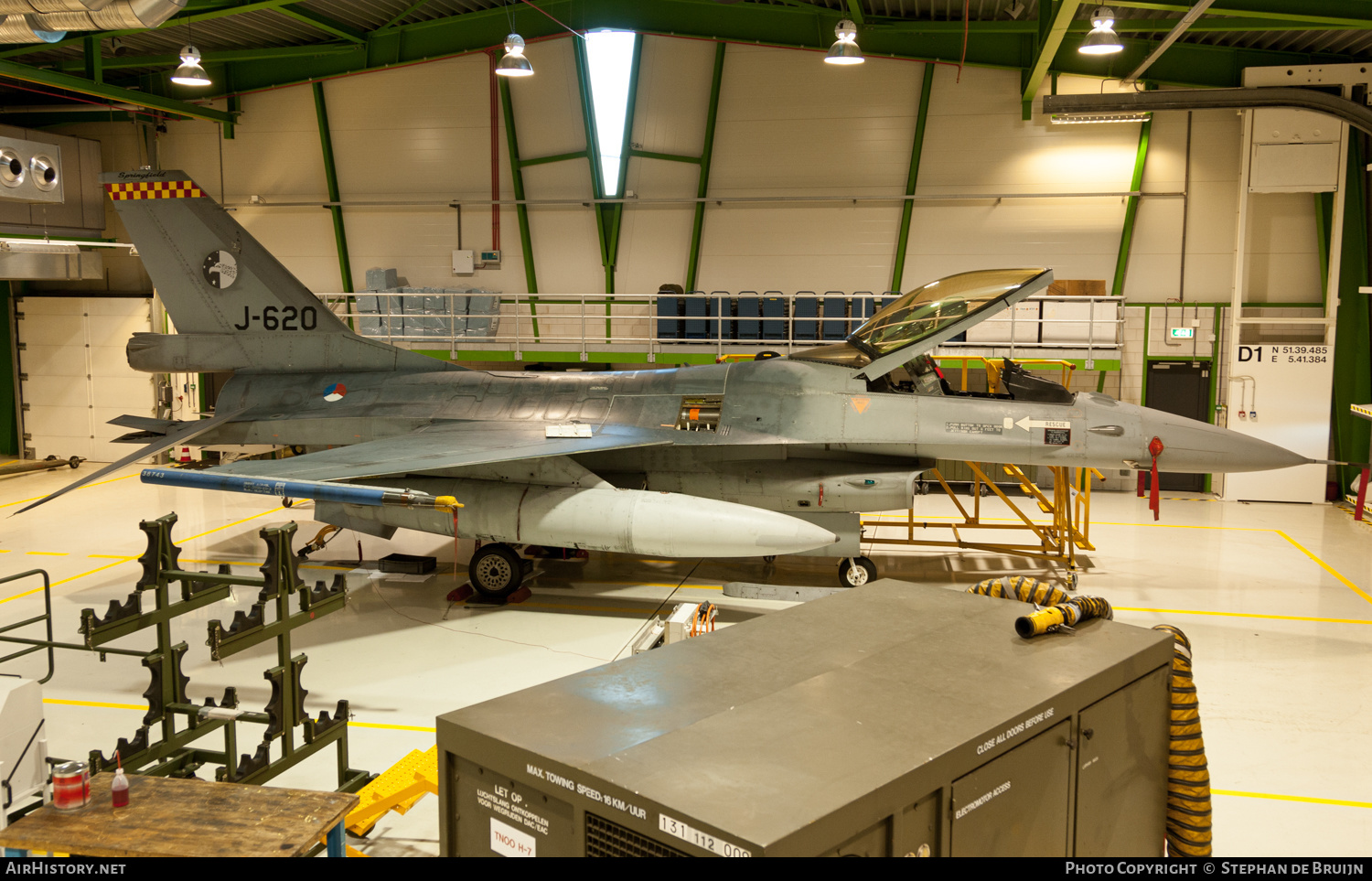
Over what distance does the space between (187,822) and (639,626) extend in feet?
17.7

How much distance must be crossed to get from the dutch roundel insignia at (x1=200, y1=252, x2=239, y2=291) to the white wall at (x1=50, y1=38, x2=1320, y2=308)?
8578 millimetres

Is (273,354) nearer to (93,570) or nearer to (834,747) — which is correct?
(93,570)

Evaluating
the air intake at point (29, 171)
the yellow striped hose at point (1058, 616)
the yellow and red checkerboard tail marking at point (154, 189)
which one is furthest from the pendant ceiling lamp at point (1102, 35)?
the air intake at point (29, 171)

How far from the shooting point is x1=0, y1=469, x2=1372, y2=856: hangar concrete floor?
19.4 feet

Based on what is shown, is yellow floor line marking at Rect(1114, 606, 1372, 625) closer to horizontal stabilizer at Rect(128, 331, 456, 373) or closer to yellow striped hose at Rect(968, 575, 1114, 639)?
yellow striped hose at Rect(968, 575, 1114, 639)

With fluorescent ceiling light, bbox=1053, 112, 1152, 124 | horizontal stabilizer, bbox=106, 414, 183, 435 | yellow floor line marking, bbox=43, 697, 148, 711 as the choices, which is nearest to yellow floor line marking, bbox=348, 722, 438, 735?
yellow floor line marking, bbox=43, 697, 148, 711

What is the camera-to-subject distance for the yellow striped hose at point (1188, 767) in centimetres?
367

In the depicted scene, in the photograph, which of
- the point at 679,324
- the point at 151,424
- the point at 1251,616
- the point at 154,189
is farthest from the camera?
the point at 679,324

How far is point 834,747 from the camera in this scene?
265cm

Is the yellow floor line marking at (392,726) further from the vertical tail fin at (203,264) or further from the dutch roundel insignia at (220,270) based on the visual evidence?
the dutch roundel insignia at (220,270)

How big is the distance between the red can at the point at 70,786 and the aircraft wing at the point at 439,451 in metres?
3.86

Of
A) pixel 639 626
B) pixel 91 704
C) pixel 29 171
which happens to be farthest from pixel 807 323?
pixel 29 171

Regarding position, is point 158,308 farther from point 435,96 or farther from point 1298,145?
point 1298,145

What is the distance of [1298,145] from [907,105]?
6610 mm
